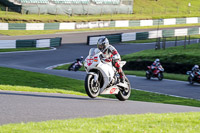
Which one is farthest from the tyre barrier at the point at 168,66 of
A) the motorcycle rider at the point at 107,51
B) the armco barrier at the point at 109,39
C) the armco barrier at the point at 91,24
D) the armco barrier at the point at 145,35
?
the motorcycle rider at the point at 107,51

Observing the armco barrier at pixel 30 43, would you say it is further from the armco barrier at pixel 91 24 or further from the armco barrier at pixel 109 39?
the armco barrier at pixel 91 24

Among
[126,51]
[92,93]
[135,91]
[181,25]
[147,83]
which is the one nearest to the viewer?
[92,93]

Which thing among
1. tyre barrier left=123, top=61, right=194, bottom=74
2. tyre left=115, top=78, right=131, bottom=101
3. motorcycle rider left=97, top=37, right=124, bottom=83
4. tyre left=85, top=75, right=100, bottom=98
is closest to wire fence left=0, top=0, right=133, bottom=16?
tyre barrier left=123, top=61, right=194, bottom=74

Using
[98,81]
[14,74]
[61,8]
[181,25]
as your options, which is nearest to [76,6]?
[61,8]

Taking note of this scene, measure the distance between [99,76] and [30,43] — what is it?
2564 cm

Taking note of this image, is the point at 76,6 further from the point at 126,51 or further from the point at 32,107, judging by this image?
the point at 32,107

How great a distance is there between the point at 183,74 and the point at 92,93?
1471cm

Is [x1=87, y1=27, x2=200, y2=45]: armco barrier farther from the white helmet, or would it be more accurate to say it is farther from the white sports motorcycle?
the white helmet

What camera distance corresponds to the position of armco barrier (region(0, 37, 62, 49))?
115 feet

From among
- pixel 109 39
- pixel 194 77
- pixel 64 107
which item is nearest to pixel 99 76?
pixel 64 107

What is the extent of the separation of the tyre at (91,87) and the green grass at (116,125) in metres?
3.16

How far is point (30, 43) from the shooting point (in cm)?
3678

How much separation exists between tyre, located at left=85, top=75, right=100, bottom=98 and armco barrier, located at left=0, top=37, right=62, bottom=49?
24.2 metres

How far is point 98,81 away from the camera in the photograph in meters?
11.9
